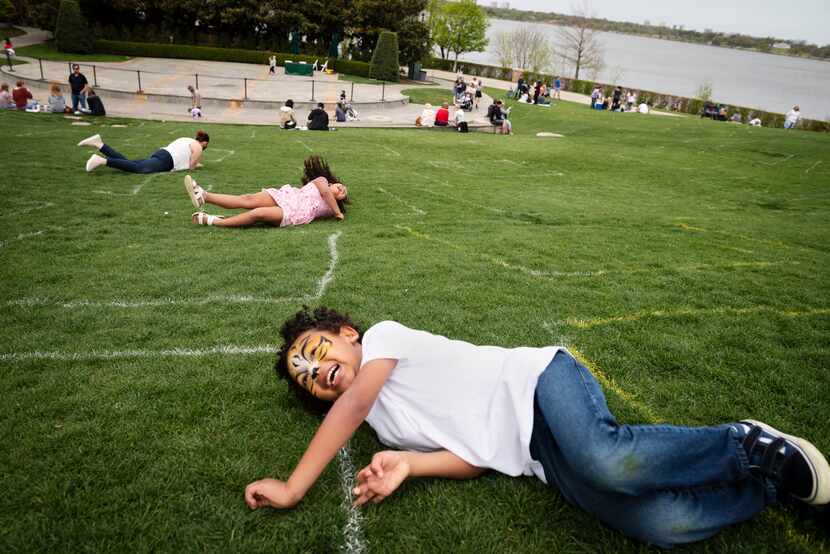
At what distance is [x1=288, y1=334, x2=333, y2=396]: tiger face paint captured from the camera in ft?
9.00

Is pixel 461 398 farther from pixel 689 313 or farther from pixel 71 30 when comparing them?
pixel 71 30

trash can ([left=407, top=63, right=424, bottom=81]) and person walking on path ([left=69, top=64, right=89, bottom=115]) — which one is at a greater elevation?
trash can ([left=407, top=63, right=424, bottom=81])

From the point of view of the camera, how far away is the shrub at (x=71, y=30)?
40.8m

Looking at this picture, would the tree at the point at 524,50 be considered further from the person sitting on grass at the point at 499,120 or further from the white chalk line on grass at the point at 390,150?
the white chalk line on grass at the point at 390,150

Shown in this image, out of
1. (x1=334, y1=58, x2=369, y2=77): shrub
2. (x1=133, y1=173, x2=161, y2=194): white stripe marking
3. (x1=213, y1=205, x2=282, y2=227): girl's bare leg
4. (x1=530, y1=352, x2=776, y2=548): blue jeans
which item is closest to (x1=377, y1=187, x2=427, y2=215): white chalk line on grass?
(x1=213, y1=205, x2=282, y2=227): girl's bare leg

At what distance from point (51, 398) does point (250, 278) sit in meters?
2.46

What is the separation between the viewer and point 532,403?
2.58 metres

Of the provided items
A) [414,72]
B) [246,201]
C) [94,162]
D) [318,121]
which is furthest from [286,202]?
[414,72]

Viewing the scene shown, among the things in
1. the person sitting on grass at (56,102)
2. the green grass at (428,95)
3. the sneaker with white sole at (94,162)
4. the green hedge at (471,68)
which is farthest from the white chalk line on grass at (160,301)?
the green hedge at (471,68)

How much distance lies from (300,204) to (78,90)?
60.5 feet

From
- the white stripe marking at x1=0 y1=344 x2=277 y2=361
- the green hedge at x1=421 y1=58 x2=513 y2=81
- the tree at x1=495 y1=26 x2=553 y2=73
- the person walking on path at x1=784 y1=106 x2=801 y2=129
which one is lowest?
the white stripe marking at x1=0 y1=344 x2=277 y2=361

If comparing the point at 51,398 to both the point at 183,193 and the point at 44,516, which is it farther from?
the point at 183,193

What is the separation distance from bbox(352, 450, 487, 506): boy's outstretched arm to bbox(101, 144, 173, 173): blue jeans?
10.4 metres

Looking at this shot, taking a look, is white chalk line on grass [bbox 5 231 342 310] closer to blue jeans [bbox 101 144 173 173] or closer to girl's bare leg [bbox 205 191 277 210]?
girl's bare leg [bbox 205 191 277 210]
